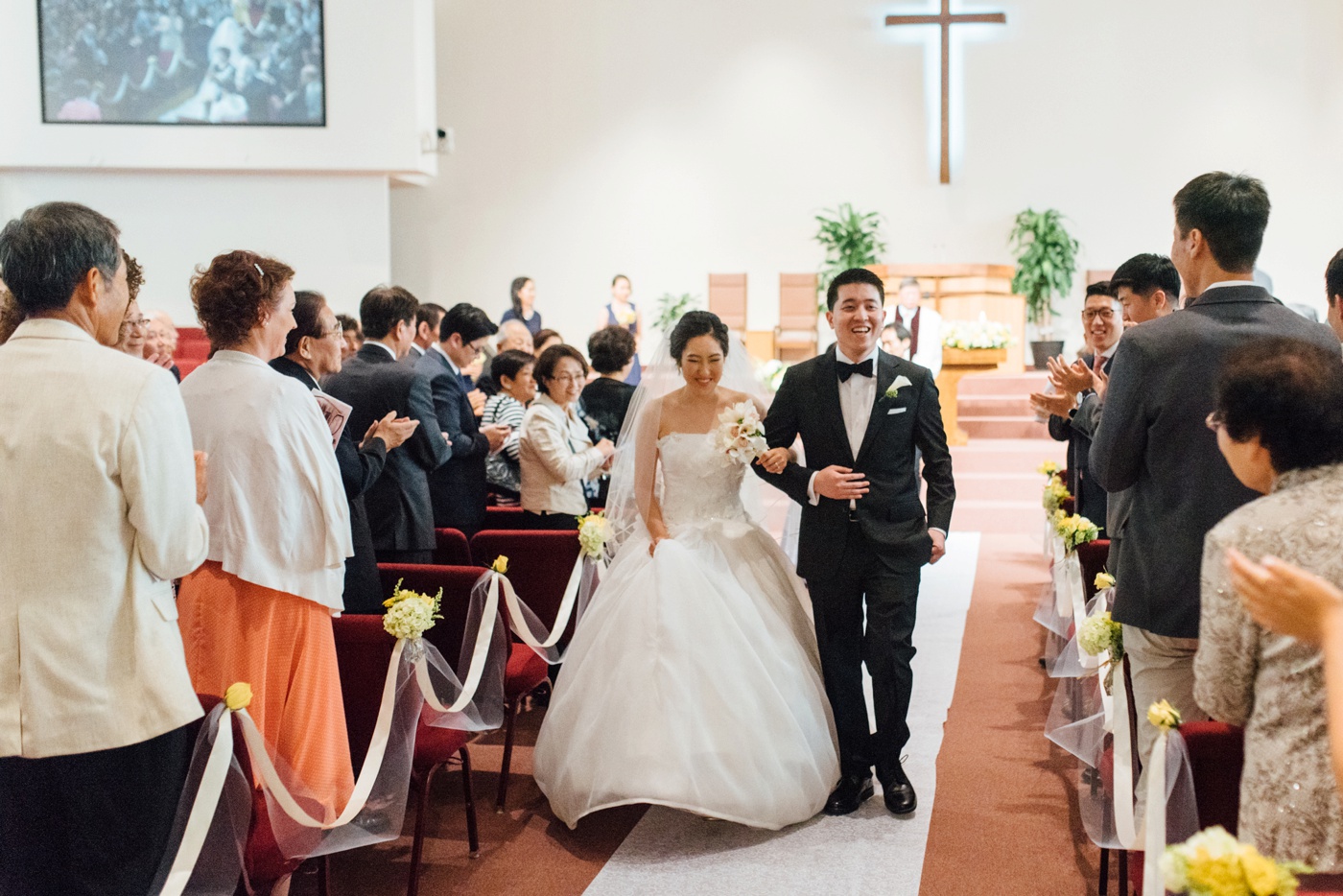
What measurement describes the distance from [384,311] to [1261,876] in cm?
343

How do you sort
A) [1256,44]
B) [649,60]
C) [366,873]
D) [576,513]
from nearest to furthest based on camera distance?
1. [366,873]
2. [576,513]
3. [1256,44]
4. [649,60]

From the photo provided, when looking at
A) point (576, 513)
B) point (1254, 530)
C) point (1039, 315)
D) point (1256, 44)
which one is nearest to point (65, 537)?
point (1254, 530)

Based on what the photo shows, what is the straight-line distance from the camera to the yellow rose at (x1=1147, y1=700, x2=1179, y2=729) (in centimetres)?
216

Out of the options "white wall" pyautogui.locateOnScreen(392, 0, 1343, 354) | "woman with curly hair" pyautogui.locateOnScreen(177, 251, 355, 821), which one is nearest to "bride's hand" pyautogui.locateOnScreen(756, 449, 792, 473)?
"woman with curly hair" pyautogui.locateOnScreen(177, 251, 355, 821)

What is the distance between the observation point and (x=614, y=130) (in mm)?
14688

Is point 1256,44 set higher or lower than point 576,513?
higher

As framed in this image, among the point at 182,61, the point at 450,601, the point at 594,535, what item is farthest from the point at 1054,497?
the point at 182,61

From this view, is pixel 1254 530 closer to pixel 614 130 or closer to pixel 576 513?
pixel 576 513

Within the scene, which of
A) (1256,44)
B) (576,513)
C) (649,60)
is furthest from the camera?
(649,60)

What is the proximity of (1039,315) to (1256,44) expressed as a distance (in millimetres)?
3827

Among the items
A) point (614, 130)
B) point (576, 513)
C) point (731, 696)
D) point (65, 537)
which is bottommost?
point (731, 696)

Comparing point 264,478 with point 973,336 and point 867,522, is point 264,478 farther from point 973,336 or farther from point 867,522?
point 973,336

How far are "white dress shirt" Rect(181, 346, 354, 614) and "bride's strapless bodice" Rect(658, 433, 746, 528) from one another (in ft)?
4.82

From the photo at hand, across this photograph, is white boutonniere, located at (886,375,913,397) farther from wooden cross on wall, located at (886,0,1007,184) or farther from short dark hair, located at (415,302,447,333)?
wooden cross on wall, located at (886,0,1007,184)
